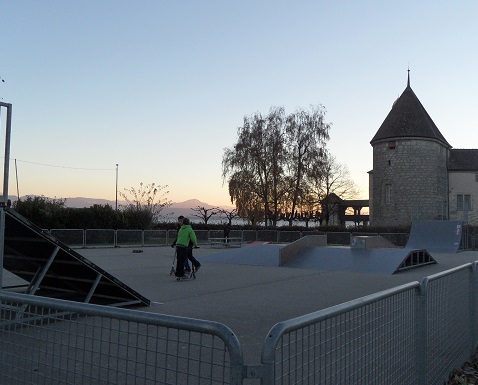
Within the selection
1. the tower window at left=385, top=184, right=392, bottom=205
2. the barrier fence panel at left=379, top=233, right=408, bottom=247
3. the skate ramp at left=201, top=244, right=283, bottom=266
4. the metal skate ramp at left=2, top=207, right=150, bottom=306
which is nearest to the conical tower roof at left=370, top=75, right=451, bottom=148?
the tower window at left=385, top=184, right=392, bottom=205

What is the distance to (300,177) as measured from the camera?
53.2 m

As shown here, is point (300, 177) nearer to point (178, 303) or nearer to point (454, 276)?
point (178, 303)

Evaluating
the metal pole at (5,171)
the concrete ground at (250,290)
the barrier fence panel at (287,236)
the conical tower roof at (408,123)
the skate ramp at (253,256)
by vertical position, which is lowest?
the concrete ground at (250,290)

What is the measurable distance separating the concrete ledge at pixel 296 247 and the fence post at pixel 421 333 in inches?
590

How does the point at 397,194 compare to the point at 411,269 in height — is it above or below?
above

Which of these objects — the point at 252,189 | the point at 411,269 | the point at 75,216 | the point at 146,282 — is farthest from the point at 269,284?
the point at 252,189

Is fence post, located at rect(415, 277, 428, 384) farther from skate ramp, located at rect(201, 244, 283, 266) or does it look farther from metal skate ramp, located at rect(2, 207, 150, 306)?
skate ramp, located at rect(201, 244, 283, 266)

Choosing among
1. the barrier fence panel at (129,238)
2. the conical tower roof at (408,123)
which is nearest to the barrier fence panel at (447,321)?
the barrier fence panel at (129,238)

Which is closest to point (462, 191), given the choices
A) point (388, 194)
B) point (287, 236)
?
point (388, 194)

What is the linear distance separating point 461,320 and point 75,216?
33.7 metres

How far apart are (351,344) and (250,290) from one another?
9.44 metres

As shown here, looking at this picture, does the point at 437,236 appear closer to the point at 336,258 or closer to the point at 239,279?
the point at 336,258

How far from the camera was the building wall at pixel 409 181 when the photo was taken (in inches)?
2292

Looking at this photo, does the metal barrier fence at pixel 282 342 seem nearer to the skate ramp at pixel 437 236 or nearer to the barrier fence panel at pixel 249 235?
the skate ramp at pixel 437 236
